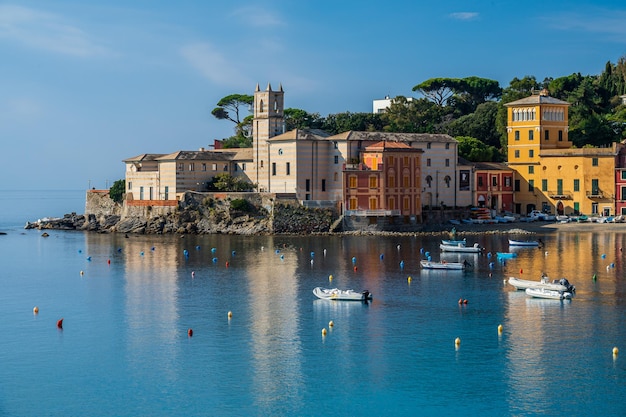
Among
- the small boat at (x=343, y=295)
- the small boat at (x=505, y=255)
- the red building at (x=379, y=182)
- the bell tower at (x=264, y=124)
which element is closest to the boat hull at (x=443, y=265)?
the small boat at (x=505, y=255)

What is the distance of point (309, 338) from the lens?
46.2 metres

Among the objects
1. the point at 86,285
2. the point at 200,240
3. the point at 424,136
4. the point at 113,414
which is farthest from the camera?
the point at 424,136

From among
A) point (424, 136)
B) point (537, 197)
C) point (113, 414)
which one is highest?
point (424, 136)

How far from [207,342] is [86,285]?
76.0 ft

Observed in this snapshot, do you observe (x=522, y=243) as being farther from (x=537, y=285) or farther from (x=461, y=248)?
(x=537, y=285)

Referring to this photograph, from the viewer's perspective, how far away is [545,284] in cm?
5697

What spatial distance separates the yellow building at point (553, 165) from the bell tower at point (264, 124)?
26.9 metres

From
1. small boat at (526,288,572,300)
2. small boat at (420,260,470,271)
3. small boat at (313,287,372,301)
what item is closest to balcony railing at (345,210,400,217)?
small boat at (420,260,470,271)

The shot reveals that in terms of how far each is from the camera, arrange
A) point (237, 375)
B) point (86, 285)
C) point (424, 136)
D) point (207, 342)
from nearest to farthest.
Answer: point (237, 375) → point (207, 342) → point (86, 285) → point (424, 136)

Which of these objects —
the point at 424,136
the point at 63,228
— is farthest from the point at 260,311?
the point at 63,228

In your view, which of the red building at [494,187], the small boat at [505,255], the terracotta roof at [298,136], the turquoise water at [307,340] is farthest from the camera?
the red building at [494,187]

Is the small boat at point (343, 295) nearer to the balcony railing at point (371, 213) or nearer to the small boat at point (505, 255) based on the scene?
the small boat at point (505, 255)

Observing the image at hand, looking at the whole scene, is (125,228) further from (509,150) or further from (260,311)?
(260,311)

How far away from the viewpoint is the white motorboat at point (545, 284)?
5628cm
